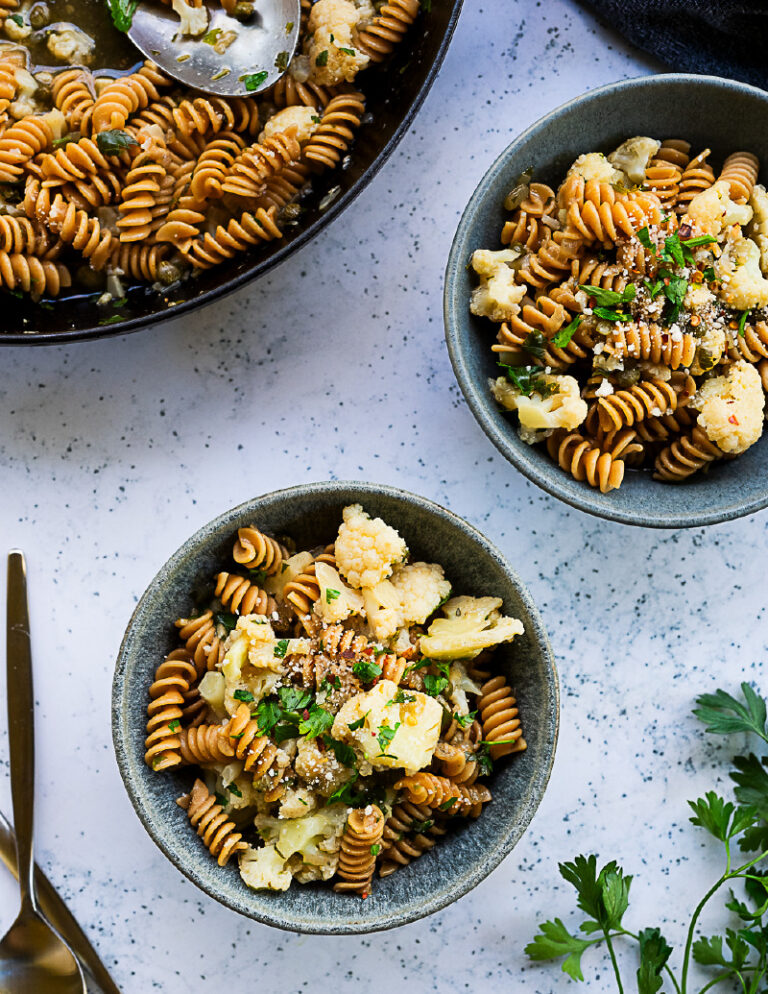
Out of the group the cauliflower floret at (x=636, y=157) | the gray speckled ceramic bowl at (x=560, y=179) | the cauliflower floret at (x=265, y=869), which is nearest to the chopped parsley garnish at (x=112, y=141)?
the gray speckled ceramic bowl at (x=560, y=179)

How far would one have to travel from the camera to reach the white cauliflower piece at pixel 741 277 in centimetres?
201

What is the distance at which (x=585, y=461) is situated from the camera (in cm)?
209

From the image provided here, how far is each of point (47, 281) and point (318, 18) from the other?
2.69ft

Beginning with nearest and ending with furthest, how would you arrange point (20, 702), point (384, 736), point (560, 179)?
point (384, 736) → point (560, 179) → point (20, 702)

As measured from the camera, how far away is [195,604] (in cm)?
209

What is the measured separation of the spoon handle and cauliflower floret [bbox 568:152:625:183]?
5.19 ft

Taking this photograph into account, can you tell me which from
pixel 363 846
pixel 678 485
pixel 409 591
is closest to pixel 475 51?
pixel 678 485

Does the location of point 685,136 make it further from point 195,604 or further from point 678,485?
point 195,604

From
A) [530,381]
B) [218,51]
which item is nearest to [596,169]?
[530,381]

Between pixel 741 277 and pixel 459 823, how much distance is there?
1.30 m

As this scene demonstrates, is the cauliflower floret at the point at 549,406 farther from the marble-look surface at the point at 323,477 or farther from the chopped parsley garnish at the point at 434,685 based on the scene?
the chopped parsley garnish at the point at 434,685

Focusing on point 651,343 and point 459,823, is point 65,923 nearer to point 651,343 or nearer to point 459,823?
point 459,823

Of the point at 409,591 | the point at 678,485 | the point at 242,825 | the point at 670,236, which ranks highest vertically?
the point at 670,236

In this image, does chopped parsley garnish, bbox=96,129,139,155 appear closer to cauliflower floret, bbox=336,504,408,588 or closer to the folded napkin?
cauliflower floret, bbox=336,504,408,588
